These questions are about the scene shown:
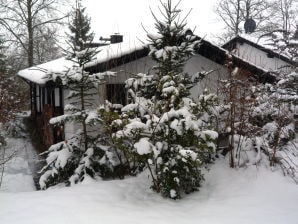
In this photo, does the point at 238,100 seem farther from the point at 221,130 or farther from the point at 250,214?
the point at 250,214

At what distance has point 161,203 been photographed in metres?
6.13

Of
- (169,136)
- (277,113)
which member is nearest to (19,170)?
(169,136)

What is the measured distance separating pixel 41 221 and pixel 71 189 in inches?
69.5

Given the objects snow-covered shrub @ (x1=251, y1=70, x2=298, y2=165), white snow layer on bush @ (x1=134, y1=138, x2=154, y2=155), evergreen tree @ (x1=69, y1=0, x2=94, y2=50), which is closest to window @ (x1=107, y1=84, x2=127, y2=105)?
evergreen tree @ (x1=69, y1=0, x2=94, y2=50)

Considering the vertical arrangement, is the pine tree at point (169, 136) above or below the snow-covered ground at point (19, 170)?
above

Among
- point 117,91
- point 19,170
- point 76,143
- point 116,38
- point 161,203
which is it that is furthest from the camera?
point 116,38

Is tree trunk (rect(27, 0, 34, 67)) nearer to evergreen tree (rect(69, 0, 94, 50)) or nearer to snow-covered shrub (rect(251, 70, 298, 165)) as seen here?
evergreen tree (rect(69, 0, 94, 50))

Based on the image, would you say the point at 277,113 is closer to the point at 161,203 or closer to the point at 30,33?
the point at 161,203

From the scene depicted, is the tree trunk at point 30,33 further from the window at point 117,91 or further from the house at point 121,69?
the window at point 117,91

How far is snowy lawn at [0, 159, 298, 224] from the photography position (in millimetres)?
5074

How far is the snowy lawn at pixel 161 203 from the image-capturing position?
5.07m

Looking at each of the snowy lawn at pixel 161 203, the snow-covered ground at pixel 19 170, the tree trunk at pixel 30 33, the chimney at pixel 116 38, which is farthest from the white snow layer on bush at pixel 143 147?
the tree trunk at pixel 30 33

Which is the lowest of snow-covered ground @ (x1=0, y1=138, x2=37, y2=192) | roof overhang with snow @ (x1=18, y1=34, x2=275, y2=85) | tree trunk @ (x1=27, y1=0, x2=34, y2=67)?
snow-covered ground @ (x1=0, y1=138, x2=37, y2=192)

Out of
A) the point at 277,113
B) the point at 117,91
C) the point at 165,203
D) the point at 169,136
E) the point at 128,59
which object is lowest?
the point at 165,203
